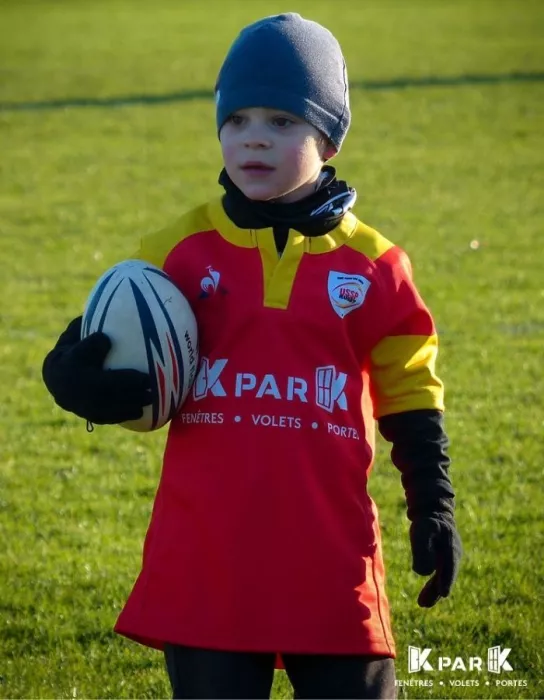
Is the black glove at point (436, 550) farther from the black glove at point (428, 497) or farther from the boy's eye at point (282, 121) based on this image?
the boy's eye at point (282, 121)

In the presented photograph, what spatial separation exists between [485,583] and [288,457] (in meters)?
2.49

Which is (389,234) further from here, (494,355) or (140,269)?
(140,269)

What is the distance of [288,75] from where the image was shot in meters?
3.41

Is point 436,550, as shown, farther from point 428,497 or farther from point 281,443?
point 281,443

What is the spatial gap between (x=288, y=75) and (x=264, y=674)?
146cm

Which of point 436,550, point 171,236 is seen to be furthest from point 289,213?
point 436,550

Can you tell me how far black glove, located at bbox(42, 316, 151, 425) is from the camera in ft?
10.8

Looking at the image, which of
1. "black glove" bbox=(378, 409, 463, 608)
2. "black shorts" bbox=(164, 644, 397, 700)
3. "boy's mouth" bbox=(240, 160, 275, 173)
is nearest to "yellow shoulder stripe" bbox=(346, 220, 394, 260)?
"boy's mouth" bbox=(240, 160, 275, 173)

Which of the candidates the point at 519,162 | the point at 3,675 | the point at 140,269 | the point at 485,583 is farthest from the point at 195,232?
the point at 519,162

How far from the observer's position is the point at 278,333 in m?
3.32

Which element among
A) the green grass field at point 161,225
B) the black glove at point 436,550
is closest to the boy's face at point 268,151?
the black glove at point 436,550

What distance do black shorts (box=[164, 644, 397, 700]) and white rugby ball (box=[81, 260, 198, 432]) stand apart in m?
→ 0.60

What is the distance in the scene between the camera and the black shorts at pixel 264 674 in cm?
317

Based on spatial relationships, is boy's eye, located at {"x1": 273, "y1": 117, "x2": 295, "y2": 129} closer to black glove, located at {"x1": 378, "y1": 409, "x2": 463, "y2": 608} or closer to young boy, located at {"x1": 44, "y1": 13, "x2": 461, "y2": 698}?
young boy, located at {"x1": 44, "y1": 13, "x2": 461, "y2": 698}
